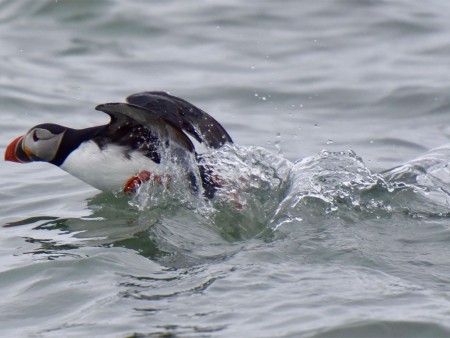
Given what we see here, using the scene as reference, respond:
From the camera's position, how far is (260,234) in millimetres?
6020

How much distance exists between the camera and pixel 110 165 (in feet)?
23.1

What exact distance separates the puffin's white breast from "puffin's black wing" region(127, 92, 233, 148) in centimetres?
42

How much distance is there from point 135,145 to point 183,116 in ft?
1.56

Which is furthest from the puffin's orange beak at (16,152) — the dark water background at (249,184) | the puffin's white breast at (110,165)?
the puffin's white breast at (110,165)

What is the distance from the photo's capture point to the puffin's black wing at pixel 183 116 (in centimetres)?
675

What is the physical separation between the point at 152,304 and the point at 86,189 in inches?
123

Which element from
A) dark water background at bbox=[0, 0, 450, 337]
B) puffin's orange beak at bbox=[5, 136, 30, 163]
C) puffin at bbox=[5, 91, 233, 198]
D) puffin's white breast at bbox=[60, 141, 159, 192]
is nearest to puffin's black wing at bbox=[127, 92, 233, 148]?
puffin at bbox=[5, 91, 233, 198]

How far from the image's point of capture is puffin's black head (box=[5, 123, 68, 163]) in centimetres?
731

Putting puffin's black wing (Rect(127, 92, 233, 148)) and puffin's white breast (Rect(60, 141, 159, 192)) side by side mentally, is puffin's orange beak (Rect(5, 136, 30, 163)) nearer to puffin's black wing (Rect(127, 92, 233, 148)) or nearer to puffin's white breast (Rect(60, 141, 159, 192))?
puffin's white breast (Rect(60, 141, 159, 192))

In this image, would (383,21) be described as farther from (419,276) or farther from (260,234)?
(419,276)

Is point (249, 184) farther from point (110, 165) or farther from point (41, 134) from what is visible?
point (41, 134)

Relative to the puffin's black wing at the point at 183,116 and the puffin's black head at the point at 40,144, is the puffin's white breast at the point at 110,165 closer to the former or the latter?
the puffin's black head at the point at 40,144

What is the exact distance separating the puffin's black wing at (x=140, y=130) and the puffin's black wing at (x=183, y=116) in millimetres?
83

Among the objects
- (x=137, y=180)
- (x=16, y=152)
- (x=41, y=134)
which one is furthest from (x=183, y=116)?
(x=16, y=152)
